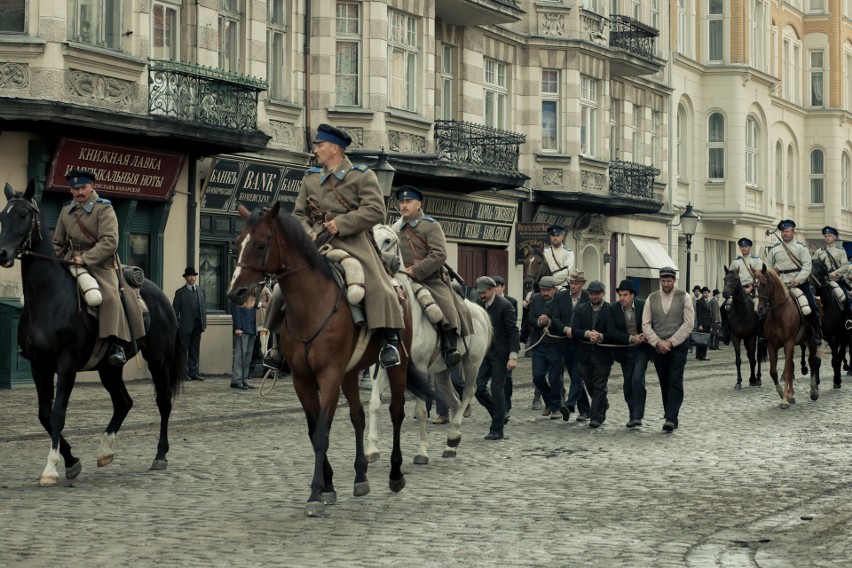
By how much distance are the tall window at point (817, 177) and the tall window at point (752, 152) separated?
8013 millimetres

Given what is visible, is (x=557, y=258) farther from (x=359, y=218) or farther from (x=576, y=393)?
(x=359, y=218)

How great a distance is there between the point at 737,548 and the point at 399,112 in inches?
915

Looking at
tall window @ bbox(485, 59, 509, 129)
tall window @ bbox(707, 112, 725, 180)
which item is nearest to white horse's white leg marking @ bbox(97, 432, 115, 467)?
tall window @ bbox(485, 59, 509, 129)

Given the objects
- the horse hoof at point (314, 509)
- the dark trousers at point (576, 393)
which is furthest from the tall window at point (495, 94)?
the horse hoof at point (314, 509)

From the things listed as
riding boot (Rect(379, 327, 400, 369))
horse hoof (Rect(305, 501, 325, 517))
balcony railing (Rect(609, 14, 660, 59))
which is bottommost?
horse hoof (Rect(305, 501, 325, 517))

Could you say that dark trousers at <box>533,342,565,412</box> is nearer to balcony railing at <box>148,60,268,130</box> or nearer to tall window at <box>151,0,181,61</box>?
balcony railing at <box>148,60,268,130</box>

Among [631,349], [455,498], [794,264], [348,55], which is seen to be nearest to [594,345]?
[631,349]

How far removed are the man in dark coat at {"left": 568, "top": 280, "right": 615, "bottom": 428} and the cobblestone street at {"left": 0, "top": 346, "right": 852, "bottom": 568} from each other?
1.23 ft

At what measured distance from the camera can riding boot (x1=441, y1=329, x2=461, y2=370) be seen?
47.4 feet

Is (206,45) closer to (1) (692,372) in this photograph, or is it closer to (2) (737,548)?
(1) (692,372)

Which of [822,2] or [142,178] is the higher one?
[822,2]

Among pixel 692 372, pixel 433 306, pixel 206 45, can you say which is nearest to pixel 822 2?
pixel 692 372

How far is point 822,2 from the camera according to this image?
6069cm

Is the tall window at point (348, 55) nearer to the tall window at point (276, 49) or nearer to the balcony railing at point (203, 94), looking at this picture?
the tall window at point (276, 49)
